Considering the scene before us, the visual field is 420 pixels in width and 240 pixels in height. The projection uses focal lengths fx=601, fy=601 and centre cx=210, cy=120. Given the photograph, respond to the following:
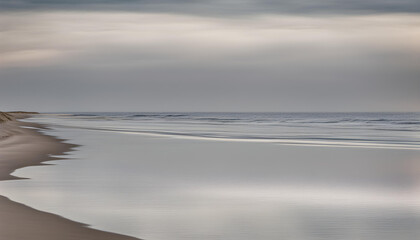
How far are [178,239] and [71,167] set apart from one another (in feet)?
30.7

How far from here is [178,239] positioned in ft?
24.6

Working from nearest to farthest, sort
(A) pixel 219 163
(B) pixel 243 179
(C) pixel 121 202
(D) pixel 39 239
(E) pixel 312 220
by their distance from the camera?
(D) pixel 39 239 < (E) pixel 312 220 < (C) pixel 121 202 < (B) pixel 243 179 < (A) pixel 219 163

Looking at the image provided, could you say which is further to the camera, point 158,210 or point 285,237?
point 158,210

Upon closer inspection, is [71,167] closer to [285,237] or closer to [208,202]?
[208,202]

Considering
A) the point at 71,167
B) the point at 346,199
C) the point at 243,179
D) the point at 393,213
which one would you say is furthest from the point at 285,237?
the point at 71,167

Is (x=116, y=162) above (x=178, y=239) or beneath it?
above

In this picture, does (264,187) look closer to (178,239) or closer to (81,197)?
(81,197)

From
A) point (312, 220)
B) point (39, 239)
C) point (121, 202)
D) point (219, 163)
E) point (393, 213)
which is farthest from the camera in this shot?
point (219, 163)

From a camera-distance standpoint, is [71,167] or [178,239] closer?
[178,239]

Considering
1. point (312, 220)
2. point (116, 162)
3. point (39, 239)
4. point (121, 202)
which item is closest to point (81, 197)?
point (121, 202)

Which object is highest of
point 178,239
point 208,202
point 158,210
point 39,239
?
point 208,202

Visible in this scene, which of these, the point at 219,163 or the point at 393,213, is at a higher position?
the point at 219,163

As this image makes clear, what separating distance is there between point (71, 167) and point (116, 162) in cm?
210

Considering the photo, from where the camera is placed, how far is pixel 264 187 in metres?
12.4
